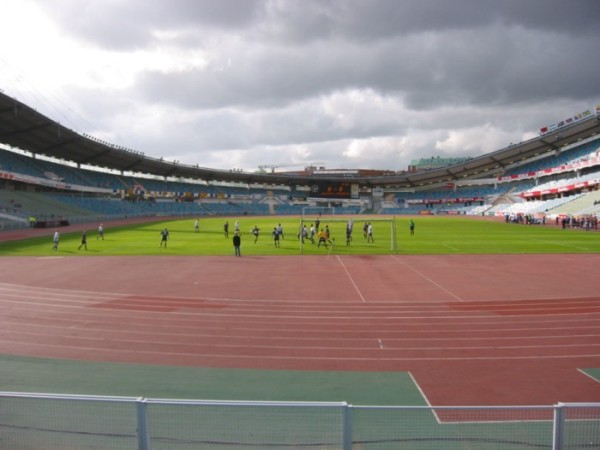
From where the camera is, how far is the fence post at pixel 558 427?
3949 mm

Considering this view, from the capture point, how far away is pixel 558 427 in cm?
405

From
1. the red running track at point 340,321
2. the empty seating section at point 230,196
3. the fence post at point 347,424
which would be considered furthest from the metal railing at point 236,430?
the empty seating section at point 230,196

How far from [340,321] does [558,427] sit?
8.36m

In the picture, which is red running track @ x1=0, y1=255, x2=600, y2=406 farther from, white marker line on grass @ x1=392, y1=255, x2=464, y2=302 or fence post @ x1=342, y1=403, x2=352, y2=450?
fence post @ x1=342, y1=403, x2=352, y2=450

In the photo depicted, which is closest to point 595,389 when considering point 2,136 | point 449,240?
point 449,240

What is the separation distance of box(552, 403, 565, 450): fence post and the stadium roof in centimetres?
5323

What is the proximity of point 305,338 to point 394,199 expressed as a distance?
346ft

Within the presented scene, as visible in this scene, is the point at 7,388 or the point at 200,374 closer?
the point at 7,388

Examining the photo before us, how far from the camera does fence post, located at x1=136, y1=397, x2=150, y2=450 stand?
4008 millimetres

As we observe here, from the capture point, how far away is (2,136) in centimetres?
5694

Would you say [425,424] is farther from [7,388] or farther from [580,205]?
[580,205]

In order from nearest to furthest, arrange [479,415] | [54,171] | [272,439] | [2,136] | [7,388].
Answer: [272,439]
[479,415]
[7,388]
[2,136]
[54,171]

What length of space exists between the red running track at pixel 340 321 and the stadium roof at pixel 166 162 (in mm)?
39293

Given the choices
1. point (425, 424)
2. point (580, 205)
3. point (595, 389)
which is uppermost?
point (580, 205)
